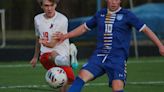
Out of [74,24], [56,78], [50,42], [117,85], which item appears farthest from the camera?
[74,24]

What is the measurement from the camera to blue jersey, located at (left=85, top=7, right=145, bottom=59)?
8938 millimetres

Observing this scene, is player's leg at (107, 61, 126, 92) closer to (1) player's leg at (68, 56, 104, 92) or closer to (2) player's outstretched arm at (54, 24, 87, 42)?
(1) player's leg at (68, 56, 104, 92)

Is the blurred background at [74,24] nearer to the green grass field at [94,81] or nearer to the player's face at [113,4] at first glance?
the player's face at [113,4]

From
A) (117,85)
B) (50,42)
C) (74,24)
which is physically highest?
(50,42)

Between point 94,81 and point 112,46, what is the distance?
15.0ft

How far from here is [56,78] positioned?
9328mm

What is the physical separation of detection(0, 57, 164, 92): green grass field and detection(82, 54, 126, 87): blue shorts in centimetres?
292

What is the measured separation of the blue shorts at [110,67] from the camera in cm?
886

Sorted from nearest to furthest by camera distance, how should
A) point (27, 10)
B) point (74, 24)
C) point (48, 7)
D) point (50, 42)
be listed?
point (50, 42) < point (48, 7) < point (74, 24) < point (27, 10)

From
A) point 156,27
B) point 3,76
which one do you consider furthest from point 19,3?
point 3,76

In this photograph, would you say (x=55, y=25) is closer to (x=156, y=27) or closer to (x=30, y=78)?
(x=30, y=78)

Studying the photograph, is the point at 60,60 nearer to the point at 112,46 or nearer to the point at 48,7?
the point at 48,7

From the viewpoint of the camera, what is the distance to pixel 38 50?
10375 millimetres

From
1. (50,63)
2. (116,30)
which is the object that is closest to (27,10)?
(50,63)
